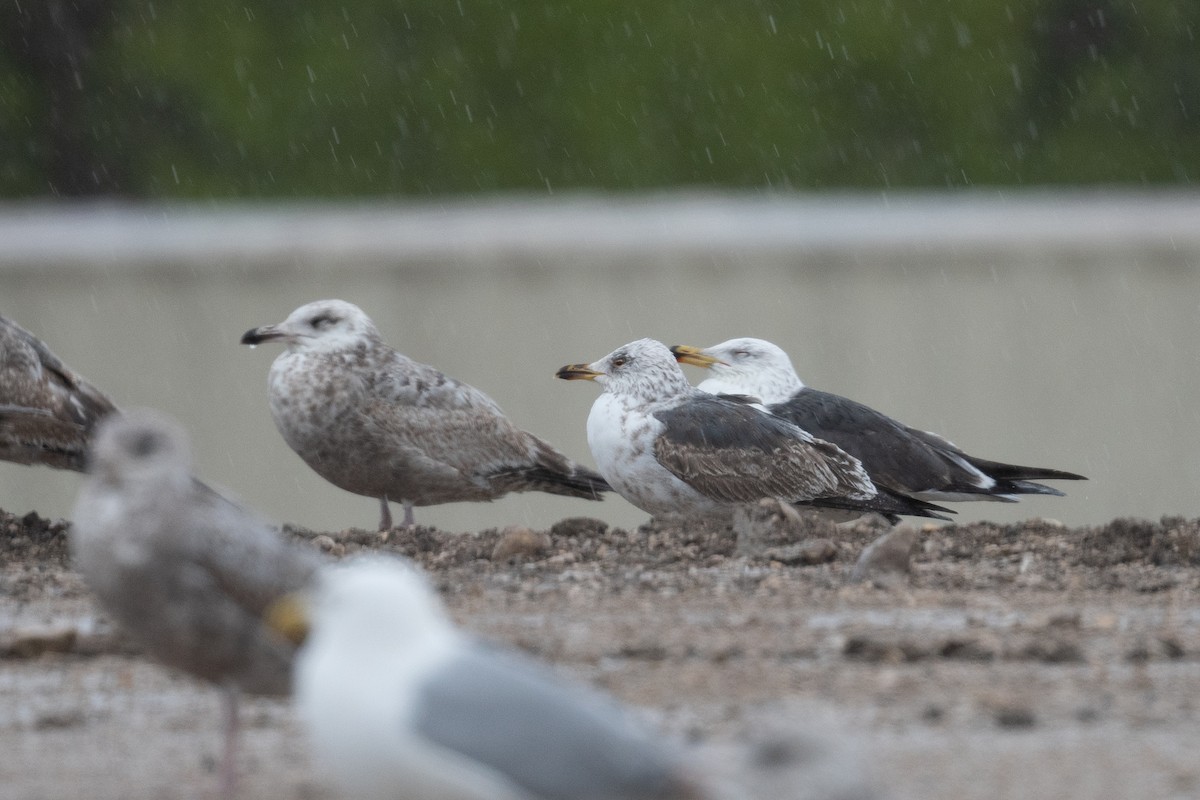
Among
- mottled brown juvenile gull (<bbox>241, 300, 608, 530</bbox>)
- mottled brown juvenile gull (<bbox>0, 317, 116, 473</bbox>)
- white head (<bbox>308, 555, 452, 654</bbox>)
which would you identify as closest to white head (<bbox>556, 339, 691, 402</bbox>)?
mottled brown juvenile gull (<bbox>241, 300, 608, 530</bbox>)

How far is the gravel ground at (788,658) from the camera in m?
4.28

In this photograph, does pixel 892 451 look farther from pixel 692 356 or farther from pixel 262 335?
pixel 262 335

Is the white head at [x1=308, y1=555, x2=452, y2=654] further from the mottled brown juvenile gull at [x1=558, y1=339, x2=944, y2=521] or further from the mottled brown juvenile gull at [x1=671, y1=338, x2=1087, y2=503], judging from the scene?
the mottled brown juvenile gull at [x1=671, y1=338, x2=1087, y2=503]

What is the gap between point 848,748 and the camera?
331 centimetres

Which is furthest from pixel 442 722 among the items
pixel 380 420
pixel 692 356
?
pixel 692 356

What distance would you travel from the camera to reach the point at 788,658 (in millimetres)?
5523

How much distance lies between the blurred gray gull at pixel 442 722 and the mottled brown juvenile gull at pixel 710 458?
5024mm

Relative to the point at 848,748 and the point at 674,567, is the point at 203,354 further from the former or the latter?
the point at 848,748

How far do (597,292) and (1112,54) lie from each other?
11.0 m

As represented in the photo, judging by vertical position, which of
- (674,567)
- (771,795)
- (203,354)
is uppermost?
(203,354)

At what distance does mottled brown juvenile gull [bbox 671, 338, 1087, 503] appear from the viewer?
9250mm

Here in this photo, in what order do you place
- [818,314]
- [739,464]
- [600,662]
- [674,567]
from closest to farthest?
1. [600,662]
2. [674,567]
3. [739,464]
4. [818,314]

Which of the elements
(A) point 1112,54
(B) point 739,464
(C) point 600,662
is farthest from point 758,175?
(C) point 600,662

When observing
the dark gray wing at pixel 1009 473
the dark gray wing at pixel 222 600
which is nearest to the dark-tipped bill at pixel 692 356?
the dark gray wing at pixel 1009 473
